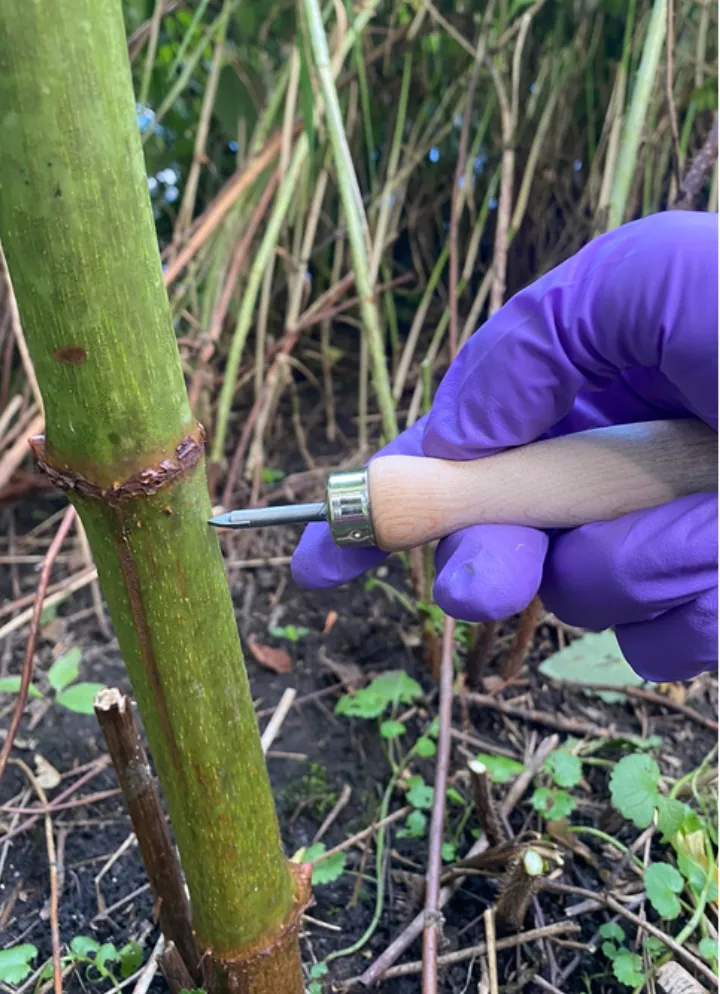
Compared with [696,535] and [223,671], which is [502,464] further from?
[223,671]

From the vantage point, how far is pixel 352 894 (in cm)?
89

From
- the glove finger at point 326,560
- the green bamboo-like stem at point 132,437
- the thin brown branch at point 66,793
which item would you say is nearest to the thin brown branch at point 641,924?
the green bamboo-like stem at point 132,437

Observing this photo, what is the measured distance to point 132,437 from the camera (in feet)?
1.49

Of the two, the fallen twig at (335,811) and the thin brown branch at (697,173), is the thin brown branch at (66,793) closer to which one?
the fallen twig at (335,811)

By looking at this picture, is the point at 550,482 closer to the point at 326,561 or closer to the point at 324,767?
Answer: the point at 326,561

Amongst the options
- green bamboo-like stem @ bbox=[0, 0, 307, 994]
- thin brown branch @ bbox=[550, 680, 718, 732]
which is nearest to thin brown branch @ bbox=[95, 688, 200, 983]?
green bamboo-like stem @ bbox=[0, 0, 307, 994]

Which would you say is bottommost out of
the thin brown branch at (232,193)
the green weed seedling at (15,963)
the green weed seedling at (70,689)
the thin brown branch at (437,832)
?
the thin brown branch at (437,832)

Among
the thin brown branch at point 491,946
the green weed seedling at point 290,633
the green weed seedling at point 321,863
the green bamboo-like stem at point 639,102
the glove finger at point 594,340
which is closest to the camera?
the glove finger at point 594,340

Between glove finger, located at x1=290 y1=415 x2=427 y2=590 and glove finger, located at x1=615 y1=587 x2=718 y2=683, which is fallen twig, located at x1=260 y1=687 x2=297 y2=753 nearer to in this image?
glove finger, located at x1=290 y1=415 x2=427 y2=590

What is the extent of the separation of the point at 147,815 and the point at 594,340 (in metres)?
0.52

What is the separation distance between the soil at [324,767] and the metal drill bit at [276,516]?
52cm

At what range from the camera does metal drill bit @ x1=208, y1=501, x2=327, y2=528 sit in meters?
0.58

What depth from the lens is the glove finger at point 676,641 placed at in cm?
55

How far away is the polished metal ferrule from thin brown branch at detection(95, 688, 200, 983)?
0.24 metres
